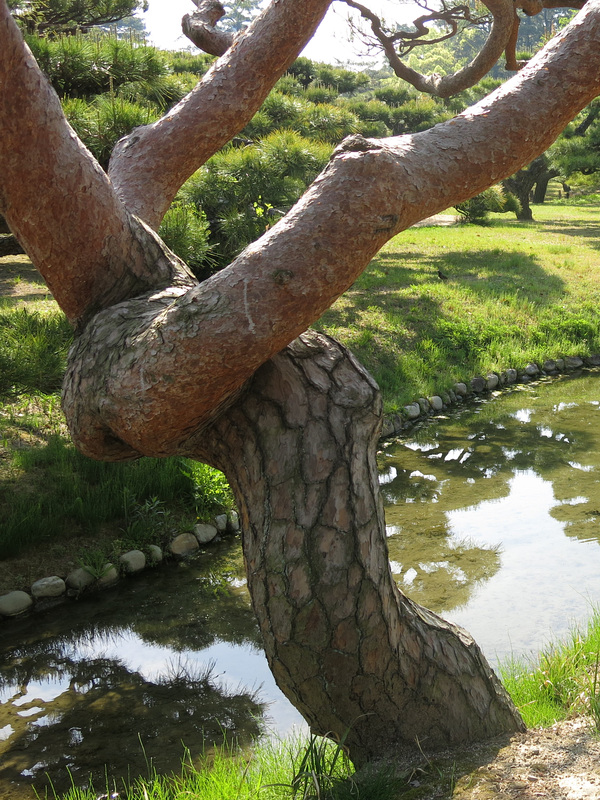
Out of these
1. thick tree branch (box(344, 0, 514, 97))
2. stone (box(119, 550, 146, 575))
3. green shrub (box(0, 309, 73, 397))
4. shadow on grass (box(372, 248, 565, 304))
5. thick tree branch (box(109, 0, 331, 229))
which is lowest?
stone (box(119, 550, 146, 575))

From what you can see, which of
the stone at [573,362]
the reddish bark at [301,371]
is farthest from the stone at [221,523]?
the stone at [573,362]

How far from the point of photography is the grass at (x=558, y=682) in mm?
2510

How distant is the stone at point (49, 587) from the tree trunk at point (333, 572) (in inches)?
88.5

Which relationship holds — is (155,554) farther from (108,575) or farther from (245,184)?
(245,184)

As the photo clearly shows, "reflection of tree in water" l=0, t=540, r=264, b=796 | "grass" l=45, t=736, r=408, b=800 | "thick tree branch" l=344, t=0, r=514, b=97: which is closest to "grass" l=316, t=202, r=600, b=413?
"thick tree branch" l=344, t=0, r=514, b=97

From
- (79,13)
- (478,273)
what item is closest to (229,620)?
(478,273)

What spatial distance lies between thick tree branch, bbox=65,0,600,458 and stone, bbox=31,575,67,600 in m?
2.18

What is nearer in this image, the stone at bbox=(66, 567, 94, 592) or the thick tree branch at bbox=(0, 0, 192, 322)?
the thick tree branch at bbox=(0, 0, 192, 322)

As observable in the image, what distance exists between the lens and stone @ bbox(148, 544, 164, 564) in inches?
171

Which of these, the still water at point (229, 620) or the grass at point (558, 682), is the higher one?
the grass at point (558, 682)

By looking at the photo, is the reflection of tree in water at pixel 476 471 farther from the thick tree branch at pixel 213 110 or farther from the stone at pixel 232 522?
the thick tree branch at pixel 213 110

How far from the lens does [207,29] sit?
12.7 ft

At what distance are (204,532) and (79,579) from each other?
87cm

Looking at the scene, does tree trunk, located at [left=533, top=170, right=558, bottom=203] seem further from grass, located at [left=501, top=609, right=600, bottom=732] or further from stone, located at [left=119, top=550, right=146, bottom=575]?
grass, located at [left=501, top=609, right=600, bottom=732]
